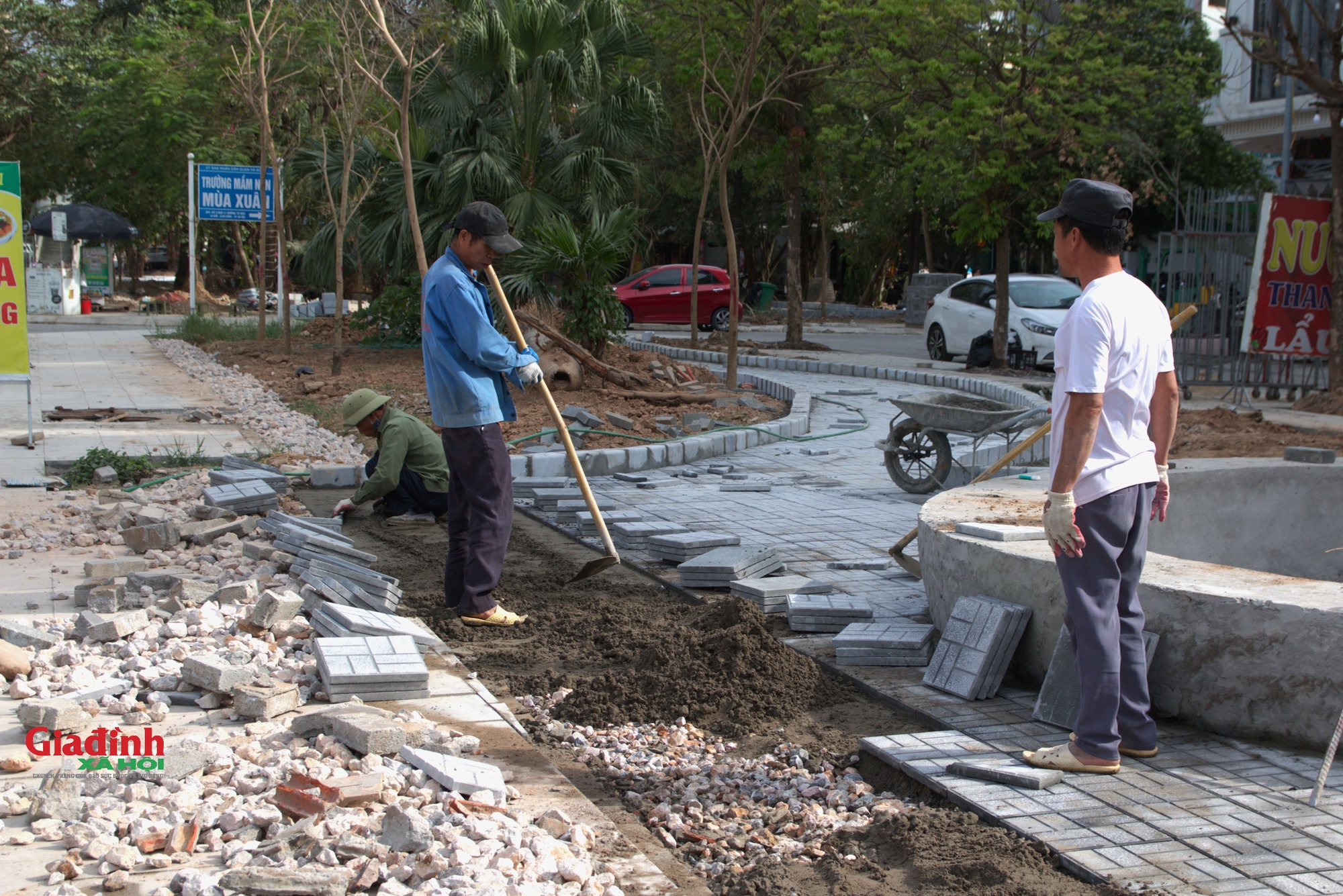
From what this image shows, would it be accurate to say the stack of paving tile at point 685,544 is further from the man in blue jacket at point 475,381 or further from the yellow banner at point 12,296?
the yellow banner at point 12,296

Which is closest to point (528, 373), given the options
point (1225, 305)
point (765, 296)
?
point (1225, 305)

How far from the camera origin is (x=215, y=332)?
69.6 ft

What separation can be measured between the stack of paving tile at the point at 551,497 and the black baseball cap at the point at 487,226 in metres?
2.94

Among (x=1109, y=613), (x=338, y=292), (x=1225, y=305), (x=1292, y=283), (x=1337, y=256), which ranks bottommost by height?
(x=1109, y=613)

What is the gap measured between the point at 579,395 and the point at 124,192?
25.9 metres

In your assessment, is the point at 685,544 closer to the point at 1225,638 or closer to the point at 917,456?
the point at 917,456

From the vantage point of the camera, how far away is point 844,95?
18469 mm

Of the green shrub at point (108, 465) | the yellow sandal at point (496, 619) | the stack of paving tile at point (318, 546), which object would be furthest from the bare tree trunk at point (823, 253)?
the yellow sandal at point (496, 619)

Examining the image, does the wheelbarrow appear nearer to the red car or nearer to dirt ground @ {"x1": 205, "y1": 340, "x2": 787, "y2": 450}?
dirt ground @ {"x1": 205, "y1": 340, "x2": 787, "y2": 450}

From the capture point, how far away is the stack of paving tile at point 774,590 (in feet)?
18.6

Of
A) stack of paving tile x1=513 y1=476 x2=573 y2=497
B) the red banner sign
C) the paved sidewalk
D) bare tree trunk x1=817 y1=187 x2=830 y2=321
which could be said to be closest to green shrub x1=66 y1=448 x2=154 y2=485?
the paved sidewalk

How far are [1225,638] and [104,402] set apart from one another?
12.6 metres

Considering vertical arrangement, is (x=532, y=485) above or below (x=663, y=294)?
below

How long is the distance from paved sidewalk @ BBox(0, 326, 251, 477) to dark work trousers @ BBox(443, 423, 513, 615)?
17.4ft
